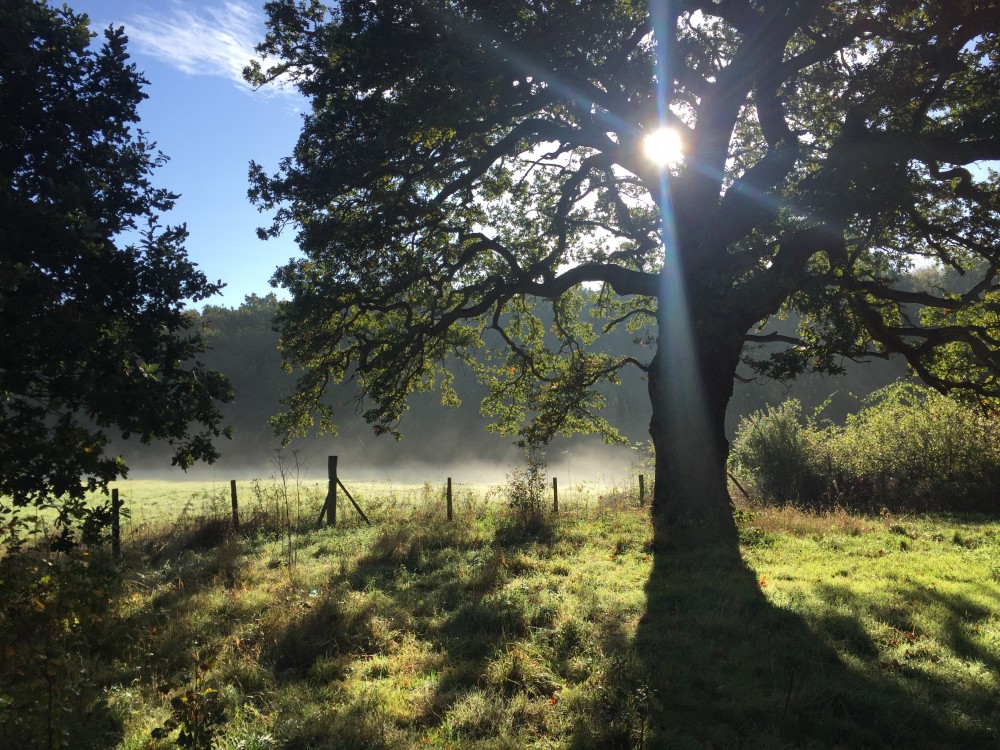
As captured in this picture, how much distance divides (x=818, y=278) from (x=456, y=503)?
1090 centimetres

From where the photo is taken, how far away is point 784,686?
5520 mm

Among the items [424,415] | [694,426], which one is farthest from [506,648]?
[424,415]

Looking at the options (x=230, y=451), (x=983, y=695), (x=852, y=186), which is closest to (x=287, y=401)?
(x=852, y=186)

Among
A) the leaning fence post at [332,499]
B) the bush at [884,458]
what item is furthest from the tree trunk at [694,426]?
the bush at [884,458]

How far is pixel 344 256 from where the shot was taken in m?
11.6

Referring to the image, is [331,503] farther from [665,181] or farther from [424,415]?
[424,415]

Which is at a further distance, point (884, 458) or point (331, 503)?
point (884, 458)

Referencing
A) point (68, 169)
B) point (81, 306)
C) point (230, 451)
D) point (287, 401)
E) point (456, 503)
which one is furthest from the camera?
point (230, 451)

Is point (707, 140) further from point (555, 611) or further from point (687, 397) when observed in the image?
point (555, 611)

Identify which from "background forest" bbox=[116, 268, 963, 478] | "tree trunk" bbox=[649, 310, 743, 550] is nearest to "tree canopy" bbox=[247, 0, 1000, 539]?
"tree trunk" bbox=[649, 310, 743, 550]

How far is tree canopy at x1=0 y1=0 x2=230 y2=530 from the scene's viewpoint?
4305 mm

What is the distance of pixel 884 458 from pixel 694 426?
12.9 m

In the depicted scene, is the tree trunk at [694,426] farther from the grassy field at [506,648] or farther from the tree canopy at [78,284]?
the tree canopy at [78,284]

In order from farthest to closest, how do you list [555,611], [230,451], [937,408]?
[230,451], [937,408], [555,611]
